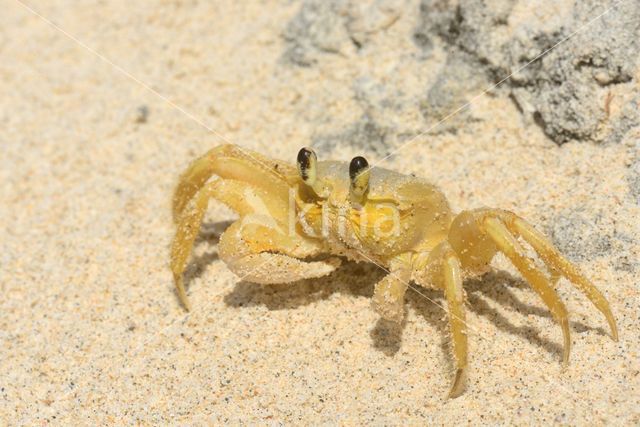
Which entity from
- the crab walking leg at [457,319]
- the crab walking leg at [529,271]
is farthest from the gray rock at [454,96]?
the crab walking leg at [457,319]

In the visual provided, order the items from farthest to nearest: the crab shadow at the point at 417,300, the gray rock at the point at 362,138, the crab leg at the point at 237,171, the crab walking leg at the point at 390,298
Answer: the gray rock at the point at 362,138, the crab leg at the point at 237,171, the crab shadow at the point at 417,300, the crab walking leg at the point at 390,298

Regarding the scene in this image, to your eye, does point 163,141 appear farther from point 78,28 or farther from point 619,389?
point 619,389

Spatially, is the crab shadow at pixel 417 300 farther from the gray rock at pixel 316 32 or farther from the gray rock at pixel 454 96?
the gray rock at pixel 316 32

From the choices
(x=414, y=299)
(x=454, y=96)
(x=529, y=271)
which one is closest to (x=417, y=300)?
(x=414, y=299)

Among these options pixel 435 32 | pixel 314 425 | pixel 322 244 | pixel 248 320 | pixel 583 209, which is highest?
pixel 435 32

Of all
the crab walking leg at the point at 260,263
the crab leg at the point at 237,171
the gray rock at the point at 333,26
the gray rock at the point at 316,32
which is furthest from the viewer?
the gray rock at the point at 316,32

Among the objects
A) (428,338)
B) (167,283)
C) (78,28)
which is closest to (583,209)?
(428,338)
